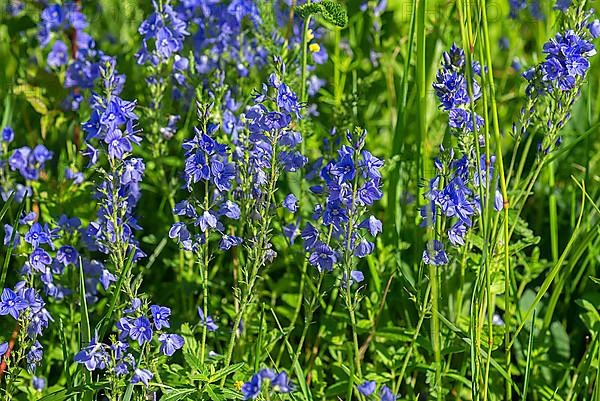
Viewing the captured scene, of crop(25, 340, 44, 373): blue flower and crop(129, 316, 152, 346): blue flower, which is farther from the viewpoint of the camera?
crop(25, 340, 44, 373): blue flower

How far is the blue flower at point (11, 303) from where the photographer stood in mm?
2512

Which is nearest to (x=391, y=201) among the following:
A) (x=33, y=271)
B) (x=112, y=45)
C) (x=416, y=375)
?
(x=416, y=375)

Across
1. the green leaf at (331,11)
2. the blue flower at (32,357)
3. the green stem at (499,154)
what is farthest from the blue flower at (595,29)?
the blue flower at (32,357)

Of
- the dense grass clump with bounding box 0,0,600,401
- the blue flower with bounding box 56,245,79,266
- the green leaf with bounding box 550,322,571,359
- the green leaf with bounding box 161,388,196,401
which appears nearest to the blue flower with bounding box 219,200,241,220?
the dense grass clump with bounding box 0,0,600,401

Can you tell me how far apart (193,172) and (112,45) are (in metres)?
2.44

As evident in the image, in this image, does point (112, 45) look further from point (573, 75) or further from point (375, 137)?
point (573, 75)

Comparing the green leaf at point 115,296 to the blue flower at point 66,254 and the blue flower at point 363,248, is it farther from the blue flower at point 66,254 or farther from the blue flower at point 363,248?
the blue flower at point 363,248

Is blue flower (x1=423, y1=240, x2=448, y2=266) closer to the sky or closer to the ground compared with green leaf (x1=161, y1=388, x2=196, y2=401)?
closer to the sky

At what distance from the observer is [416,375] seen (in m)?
3.05

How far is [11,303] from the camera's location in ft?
8.29

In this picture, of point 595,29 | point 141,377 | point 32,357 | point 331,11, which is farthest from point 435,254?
point 32,357

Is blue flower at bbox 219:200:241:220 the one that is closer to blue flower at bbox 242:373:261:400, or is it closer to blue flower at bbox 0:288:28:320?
blue flower at bbox 0:288:28:320

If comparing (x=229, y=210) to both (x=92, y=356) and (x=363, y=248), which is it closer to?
(x=363, y=248)

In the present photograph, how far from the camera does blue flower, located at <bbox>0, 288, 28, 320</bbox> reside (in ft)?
8.24
